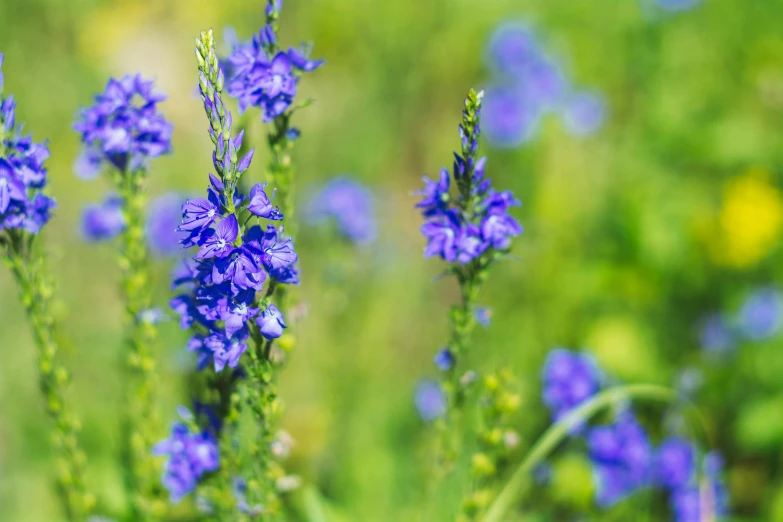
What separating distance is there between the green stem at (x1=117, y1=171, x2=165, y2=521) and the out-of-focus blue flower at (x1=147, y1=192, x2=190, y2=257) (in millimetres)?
1270

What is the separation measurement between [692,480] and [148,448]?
2.38 metres

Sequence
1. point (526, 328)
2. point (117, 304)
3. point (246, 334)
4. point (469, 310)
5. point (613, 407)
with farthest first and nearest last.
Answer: point (117, 304) < point (526, 328) < point (613, 407) < point (469, 310) < point (246, 334)

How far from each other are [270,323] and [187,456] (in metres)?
0.81

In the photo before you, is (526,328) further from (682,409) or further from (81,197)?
(81,197)

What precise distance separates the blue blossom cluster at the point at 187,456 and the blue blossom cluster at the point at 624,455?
5.18ft

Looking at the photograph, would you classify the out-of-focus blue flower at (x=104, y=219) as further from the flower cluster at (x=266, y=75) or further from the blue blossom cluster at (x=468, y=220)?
the blue blossom cluster at (x=468, y=220)

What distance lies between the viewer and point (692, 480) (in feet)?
11.6

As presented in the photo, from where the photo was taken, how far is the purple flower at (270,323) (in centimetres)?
195

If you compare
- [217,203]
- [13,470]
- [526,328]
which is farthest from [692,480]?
[13,470]

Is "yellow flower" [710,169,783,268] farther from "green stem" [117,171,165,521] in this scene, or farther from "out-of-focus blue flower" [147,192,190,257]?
"green stem" [117,171,165,521]

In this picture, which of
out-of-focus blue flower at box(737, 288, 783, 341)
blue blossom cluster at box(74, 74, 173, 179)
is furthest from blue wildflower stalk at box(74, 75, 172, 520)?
out-of-focus blue flower at box(737, 288, 783, 341)

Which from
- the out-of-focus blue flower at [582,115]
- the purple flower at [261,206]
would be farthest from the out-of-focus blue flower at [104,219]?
the out-of-focus blue flower at [582,115]

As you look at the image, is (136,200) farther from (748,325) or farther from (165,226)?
(748,325)

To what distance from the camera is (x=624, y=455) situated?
3.31m
